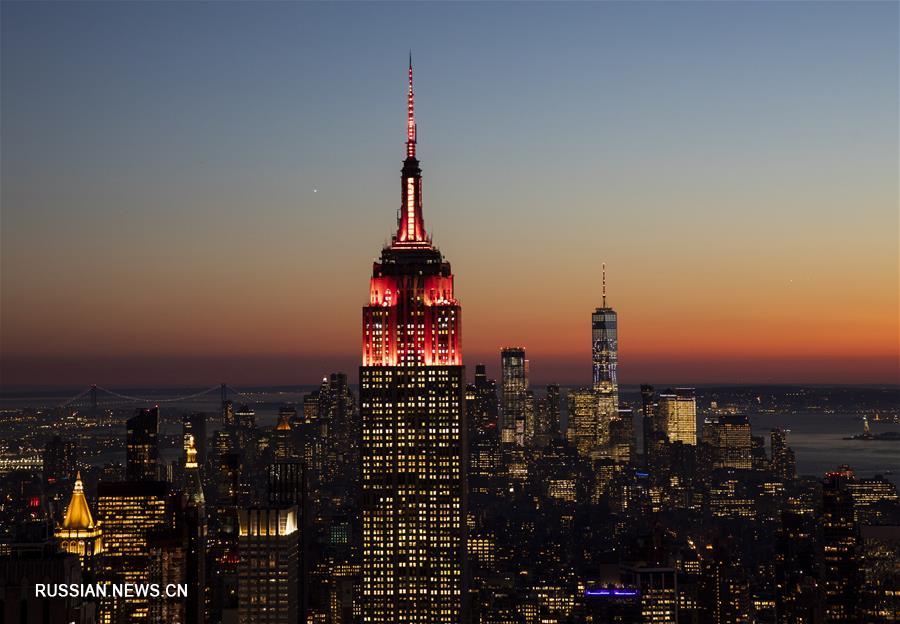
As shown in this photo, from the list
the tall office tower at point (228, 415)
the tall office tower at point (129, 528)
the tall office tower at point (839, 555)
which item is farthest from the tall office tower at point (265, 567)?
the tall office tower at point (228, 415)

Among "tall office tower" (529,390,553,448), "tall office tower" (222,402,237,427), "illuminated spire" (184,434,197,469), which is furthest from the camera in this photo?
"tall office tower" (529,390,553,448)

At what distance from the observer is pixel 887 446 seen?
9462cm

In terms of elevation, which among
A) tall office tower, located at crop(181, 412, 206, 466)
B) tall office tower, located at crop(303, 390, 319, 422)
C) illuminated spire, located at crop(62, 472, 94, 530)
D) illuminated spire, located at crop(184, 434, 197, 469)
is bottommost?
illuminated spire, located at crop(62, 472, 94, 530)

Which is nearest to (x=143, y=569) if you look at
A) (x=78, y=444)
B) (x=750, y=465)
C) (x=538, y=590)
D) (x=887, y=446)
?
(x=78, y=444)

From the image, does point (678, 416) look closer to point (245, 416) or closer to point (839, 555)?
point (245, 416)

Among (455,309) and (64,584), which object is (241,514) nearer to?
(455,309)

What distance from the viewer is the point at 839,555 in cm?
6762

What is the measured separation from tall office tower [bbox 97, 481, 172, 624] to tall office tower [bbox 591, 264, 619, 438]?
165 ft

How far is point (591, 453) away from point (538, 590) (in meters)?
42.7

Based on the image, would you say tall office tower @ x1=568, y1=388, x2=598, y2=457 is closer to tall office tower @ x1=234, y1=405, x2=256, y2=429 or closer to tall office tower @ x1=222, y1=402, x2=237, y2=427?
tall office tower @ x1=234, y1=405, x2=256, y2=429

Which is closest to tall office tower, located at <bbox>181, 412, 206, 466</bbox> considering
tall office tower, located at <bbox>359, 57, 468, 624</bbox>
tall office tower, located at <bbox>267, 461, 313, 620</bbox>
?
tall office tower, located at <bbox>267, 461, 313, 620</bbox>

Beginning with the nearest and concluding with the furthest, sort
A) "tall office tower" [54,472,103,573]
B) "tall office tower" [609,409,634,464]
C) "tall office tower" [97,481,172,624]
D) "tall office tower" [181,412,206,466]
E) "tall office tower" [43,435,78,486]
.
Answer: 1. "tall office tower" [97,481,172,624]
2. "tall office tower" [54,472,103,573]
3. "tall office tower" [43,435,78,486]
4. "tall office tower" [181,412,206,466]
5. "tall office tower" [609,409,634,464]

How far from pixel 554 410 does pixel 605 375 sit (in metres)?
4.84

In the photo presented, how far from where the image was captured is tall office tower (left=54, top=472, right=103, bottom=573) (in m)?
61.8
